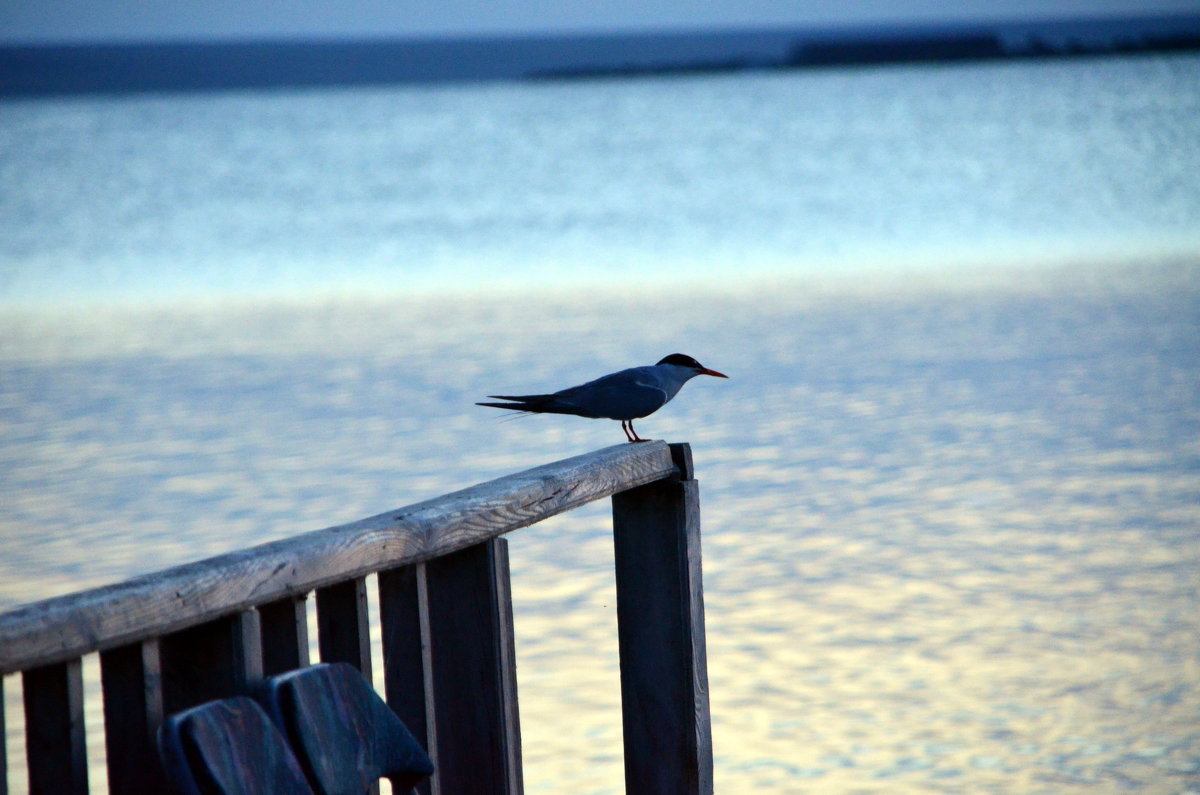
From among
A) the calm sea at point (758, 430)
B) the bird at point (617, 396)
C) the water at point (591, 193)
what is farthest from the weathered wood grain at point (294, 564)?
the water at point (591, 193)

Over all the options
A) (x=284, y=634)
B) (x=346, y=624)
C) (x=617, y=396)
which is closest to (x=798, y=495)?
(x=617, y=396)

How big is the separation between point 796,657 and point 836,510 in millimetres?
1817

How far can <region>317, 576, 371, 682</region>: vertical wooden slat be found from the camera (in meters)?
2.22

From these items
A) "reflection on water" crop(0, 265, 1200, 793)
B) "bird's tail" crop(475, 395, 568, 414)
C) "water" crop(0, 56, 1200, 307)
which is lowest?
"reflection on water" crop(0, 265, 1200, 793)

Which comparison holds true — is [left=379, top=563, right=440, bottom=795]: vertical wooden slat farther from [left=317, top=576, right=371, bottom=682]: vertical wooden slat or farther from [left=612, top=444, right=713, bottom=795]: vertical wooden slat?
[left=612, top=444, right=713, bottom=795]: vertical wooden slat

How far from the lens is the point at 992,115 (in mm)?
50094

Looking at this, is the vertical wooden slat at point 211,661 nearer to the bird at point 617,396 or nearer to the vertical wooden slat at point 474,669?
the vertical wooden slat at point 474,669

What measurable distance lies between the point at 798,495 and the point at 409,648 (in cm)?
491

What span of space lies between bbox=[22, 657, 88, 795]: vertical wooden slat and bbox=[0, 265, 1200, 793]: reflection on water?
2605mm

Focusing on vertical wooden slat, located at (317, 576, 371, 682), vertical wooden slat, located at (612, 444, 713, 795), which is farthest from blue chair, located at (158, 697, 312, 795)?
vertical wooden slat, located at (612, 444, 713, 795)

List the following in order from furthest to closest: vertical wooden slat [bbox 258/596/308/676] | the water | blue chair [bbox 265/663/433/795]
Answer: the water
vertical wooden slat [bbox 258/596/308/676]
blue chair [bbox 265/663/433/795]

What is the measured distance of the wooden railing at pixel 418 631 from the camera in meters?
1.78

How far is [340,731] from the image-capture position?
6.44 feet

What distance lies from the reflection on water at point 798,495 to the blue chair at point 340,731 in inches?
91.7
